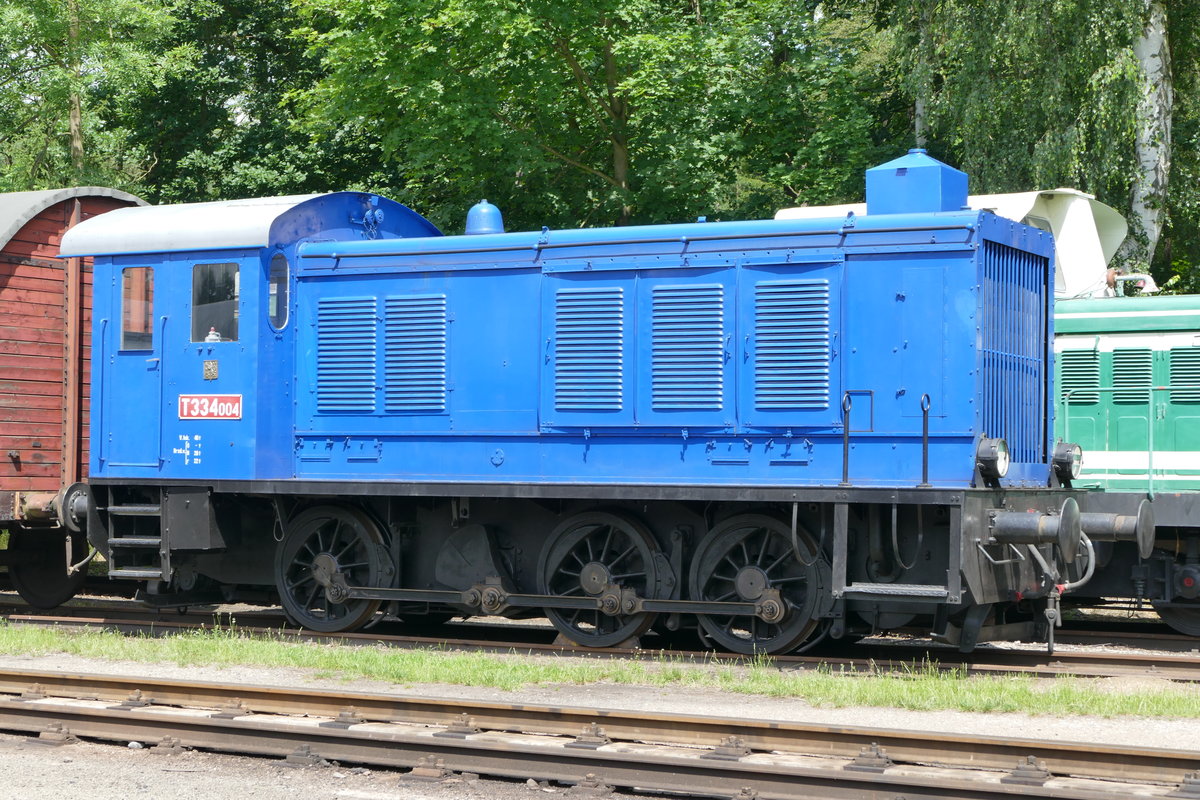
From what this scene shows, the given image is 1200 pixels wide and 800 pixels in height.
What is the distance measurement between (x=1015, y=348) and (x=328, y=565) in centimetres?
567

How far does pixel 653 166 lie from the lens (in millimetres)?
19391

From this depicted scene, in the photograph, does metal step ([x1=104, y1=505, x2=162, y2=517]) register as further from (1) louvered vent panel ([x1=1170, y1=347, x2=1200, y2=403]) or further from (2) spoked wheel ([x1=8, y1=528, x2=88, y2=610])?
(1) louvered vent panel ([x1=1170, y1=347, x2=1200, y2=403])

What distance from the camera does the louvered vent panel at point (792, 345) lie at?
9508 mm

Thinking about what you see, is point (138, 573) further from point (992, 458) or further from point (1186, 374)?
point (1186, 374)

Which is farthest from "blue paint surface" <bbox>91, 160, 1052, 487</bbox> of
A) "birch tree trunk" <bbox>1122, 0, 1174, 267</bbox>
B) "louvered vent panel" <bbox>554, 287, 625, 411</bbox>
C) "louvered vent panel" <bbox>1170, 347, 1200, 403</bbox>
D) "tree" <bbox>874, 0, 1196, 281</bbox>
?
"birch tree trunk" <bbox>1122, 0, 1174, 267</bbox>

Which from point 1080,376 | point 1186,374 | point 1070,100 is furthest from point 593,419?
point 1070,100

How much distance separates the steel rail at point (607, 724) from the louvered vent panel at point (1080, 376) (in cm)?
657

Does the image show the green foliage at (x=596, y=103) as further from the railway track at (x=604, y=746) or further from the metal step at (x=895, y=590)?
the railway track at (x=604, y=746)

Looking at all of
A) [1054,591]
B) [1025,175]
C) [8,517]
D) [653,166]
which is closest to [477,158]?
[653,166]

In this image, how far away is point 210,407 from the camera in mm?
10867

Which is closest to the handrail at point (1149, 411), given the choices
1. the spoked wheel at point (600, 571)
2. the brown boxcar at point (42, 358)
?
the spoked wheel at point (600, 571)

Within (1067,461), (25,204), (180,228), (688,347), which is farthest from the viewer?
(25,204)

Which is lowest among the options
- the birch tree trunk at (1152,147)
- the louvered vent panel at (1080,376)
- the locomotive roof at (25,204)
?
the louvered vent panel at (1080,376)

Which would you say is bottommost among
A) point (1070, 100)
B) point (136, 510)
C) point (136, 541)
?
point (136, 541)
